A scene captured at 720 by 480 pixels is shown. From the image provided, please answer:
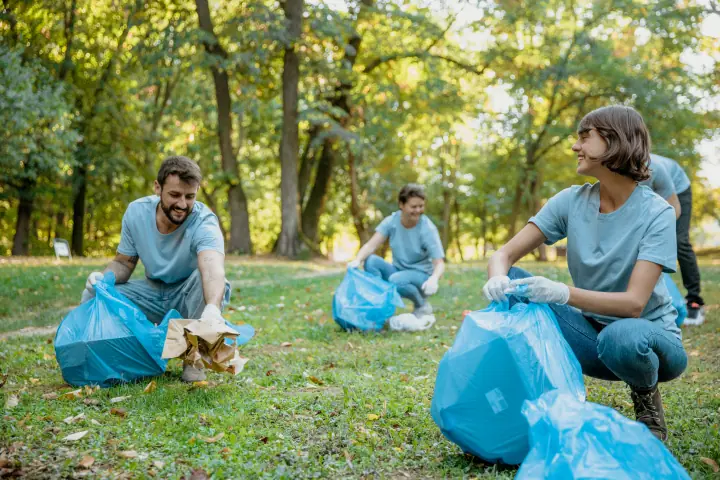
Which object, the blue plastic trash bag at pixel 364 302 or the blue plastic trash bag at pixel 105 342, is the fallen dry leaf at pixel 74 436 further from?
the blue plastic trash bag at pixel 364 302

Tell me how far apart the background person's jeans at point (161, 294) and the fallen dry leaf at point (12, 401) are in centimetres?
88

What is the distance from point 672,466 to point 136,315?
9.51ft

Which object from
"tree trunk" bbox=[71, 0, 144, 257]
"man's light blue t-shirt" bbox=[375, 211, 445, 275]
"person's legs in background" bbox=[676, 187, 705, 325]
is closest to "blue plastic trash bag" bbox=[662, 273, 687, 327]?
"person's legs in background" bbox=[676, 187, 705, 325]

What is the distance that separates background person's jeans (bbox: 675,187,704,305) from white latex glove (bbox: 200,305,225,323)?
4129 mm

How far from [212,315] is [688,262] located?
444 cm

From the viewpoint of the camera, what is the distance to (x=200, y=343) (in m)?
3.27

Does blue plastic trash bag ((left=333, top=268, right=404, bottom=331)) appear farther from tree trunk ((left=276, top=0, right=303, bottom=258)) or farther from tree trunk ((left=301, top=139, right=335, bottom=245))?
tree trunk ((left=301, top=139, right=335, bottom=245))

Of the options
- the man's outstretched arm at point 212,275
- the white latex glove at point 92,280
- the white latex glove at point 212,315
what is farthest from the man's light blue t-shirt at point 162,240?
the white latex glove at point 212,315

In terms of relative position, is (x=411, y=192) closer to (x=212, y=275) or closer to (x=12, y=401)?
(x=212, y=275)

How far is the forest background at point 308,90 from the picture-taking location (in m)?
13.9

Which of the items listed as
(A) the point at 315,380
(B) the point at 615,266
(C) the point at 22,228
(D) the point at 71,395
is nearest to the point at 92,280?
(D) the point at 71,395

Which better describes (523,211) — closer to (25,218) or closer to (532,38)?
(532,38)

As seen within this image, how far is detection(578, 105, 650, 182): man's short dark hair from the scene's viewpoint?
269 cm

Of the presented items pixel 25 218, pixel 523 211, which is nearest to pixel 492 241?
pixel 523 211
